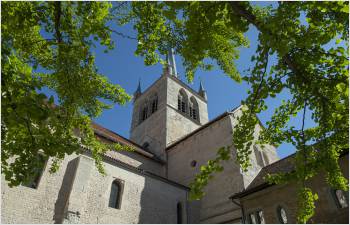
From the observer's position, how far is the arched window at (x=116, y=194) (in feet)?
41.4

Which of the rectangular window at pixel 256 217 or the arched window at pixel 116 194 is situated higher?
the arched window at pixel 116 194

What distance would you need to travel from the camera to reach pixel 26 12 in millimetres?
4305

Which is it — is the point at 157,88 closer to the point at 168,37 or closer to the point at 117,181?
the point at 117,181

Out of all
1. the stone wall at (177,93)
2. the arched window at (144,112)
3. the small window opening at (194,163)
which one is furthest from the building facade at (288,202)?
the arched window at (144,112)

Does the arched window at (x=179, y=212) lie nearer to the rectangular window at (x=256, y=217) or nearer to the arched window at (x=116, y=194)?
the arched window at (x=116, y=194)

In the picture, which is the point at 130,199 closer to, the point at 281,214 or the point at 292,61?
the point at 281,214

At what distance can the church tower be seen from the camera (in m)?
22.8

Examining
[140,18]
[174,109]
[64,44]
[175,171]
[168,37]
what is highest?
[174,109]

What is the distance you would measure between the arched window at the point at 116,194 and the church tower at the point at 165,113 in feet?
25.2

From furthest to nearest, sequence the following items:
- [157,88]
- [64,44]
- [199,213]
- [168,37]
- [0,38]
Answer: [157,88] → [199,213] → [168,37] → [64,44] → [0,38]

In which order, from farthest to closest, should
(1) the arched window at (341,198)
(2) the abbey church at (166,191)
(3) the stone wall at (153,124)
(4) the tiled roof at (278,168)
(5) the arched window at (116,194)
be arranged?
(3) the stone wall at (153,124)
(5) the arched window at (116,194)
(4) the tiled roof at (278,168)
(2) the abbey church at (166,191)
(1) the arched window at (341,198)

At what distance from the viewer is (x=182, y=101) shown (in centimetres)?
2795

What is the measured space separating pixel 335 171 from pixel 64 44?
575 centimetres

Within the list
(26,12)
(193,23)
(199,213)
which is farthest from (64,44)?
(199,213)
